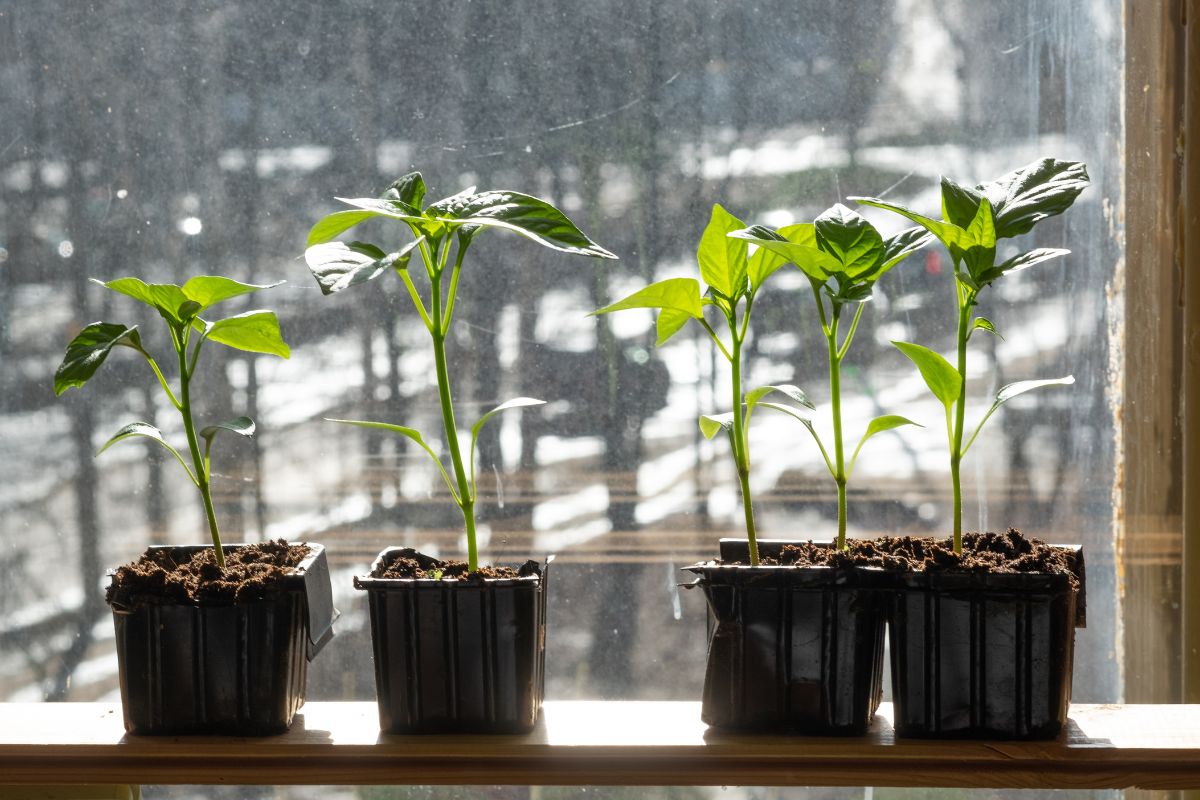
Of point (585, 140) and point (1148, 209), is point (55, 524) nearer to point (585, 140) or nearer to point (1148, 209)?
point (585, 140)

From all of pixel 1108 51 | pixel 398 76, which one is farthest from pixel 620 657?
pixel 1108 51

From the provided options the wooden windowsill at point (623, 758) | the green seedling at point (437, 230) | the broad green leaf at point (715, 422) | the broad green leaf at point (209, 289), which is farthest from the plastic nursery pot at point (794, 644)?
the broad green leaf at point (209, 289)

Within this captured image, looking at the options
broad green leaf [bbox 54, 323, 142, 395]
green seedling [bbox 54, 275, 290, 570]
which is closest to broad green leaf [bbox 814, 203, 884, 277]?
green seedling [bbox 54, 275, 290, 570]

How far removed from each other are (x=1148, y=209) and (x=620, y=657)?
78 centimetres

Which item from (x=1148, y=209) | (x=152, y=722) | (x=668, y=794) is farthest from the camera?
(x=668, y=794)

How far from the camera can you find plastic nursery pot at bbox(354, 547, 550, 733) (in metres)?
0.90

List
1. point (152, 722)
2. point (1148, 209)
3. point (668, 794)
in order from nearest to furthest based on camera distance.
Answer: point (152, 722) → point (1148, 209) → point (668, 794)

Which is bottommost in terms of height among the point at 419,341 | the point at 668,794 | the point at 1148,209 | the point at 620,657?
the point at 668,794

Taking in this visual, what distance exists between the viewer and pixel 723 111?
3.88 feet

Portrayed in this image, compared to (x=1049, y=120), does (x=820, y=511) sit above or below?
below

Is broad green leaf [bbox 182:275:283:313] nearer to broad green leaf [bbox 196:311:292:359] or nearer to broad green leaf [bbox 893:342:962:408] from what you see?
broad green leaf [bbox 196:311:292:359]

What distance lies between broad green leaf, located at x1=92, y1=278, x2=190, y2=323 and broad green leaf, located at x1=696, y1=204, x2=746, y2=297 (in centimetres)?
47

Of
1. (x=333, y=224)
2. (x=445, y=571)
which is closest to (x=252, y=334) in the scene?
(x=333, y=224)

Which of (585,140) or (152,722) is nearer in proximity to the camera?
(152,722)
